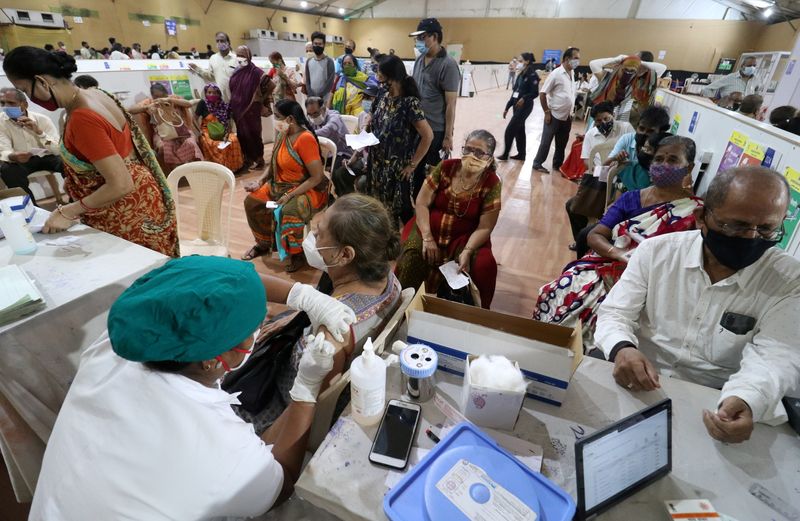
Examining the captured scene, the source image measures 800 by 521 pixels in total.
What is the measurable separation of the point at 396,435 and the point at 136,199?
1.79m

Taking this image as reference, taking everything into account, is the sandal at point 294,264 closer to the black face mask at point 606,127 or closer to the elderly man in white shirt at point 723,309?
the elderly man in white shirt at point 723,309

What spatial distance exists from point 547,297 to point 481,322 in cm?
91

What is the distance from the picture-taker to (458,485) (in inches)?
26.6

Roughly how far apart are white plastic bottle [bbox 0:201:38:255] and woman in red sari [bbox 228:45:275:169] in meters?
4.04

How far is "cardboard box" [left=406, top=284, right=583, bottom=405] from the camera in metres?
0.93

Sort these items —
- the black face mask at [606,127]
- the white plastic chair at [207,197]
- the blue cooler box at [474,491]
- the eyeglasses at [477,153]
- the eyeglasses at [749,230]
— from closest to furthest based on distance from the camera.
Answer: the blue cooler box at [474,491]
the eyeglasses at [749,230]
the eyeglasses at [477,153]
the white plastic chair at [207,197]
the black face mask at [606,127]

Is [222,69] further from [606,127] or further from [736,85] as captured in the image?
[736,85]

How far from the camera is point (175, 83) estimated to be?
5066mm

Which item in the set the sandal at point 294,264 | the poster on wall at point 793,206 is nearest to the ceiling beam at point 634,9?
the poster on wall at point 793,206

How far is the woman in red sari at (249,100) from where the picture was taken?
5012mm

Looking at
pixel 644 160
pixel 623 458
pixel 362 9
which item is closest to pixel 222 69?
pixel 644 160

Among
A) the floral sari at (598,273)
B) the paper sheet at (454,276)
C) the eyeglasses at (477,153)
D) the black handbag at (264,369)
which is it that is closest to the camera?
the black handbag at (264,369)

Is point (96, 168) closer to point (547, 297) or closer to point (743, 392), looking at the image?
point (547, 297)

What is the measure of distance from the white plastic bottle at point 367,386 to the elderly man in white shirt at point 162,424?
0.22 m
